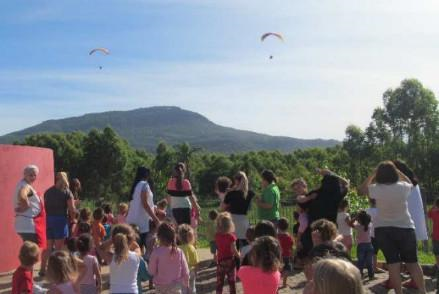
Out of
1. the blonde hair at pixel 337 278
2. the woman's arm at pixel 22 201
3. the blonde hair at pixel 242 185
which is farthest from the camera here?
the blonde hair at pixel 242 185

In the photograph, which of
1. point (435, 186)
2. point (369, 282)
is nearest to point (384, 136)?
point (435, 186)

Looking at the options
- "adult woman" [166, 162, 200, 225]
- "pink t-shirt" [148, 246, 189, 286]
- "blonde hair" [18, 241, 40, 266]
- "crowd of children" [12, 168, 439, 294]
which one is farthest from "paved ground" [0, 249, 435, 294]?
"blonde hair" [18, 241, 40, 266]

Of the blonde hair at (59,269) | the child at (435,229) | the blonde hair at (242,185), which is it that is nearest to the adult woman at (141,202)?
the blonde hair at (242,185)

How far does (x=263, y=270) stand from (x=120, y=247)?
4.73ft

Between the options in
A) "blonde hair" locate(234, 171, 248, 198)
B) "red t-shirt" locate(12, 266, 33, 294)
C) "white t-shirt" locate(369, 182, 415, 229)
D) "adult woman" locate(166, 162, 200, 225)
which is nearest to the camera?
"red t-shirt" locate(12, 266, 33, 294)

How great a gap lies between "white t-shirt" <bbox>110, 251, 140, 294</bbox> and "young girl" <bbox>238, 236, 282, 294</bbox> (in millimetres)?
1208

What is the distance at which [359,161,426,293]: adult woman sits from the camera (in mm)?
6312

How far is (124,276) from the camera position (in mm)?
5504

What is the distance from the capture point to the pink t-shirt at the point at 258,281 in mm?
4930

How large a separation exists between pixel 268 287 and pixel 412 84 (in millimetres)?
45600

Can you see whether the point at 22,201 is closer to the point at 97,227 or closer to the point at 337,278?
the point at 97,227

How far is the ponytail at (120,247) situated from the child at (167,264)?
1.52ft

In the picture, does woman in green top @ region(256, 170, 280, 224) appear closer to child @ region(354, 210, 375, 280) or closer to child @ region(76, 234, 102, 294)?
child @ region(354, 210, 375, 280)

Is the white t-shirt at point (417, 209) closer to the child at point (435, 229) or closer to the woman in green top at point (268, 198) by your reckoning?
the child at point (435, 229)
